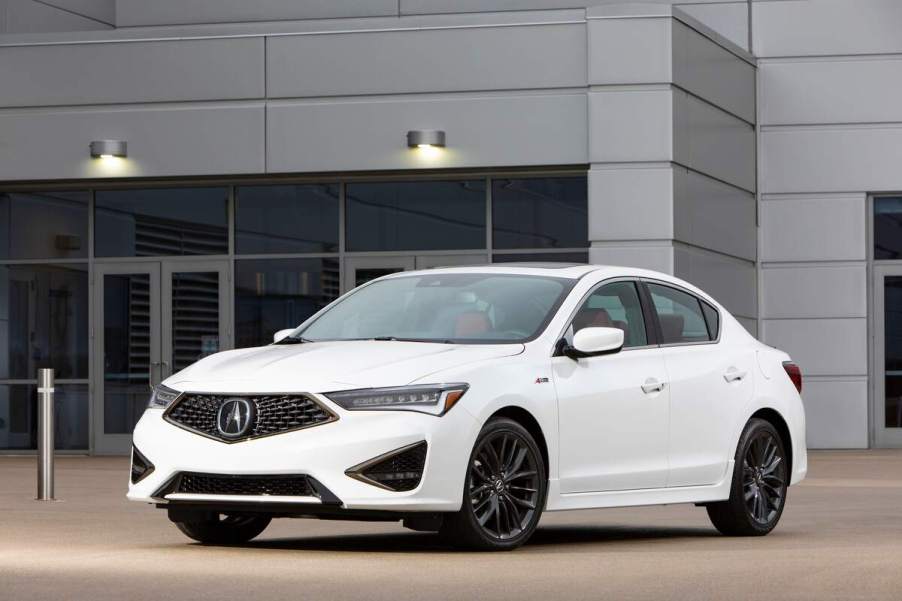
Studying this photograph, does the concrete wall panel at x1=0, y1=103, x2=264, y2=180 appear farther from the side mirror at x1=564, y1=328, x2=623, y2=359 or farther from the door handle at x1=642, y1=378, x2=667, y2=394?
the side mirror at x1=564, y1=328, x2=623, y2=359

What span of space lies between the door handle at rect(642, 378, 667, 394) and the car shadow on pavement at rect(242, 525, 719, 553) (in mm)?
934

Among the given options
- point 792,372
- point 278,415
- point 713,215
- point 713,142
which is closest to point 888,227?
point 713,215

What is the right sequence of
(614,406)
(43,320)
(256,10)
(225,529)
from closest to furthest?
(225,529)
(614,406)
(43,320)
(256,10)

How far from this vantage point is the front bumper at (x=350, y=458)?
9.09 metres

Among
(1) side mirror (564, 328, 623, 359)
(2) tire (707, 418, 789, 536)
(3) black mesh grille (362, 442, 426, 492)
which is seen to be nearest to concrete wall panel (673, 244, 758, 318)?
(2) tire (707, 418, 789, 536)

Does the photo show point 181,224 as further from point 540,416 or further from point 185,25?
point 540,416

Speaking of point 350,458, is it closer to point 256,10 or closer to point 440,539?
point 440,539

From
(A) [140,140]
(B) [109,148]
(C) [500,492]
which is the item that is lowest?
(C) [500,492]

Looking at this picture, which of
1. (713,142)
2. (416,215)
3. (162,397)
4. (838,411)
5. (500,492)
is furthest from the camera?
(838,411)

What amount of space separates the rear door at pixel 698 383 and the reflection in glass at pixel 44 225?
53.3 ft

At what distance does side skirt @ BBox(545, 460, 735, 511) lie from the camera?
10016mm

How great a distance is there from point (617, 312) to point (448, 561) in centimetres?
244

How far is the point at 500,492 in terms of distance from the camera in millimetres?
9562

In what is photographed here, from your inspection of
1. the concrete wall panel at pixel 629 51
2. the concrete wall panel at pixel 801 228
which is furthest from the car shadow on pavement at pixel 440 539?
the concrete wall panel at pixel 801 228
